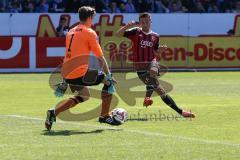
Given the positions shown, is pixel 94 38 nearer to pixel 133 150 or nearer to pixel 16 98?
pixel 133 150

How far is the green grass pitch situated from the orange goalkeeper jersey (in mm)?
1001

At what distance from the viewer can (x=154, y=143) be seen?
36.7 feet

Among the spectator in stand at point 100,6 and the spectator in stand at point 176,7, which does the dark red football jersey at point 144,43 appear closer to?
the spectator in stand at point 100,6

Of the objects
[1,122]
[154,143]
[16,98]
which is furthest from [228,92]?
[154,143]

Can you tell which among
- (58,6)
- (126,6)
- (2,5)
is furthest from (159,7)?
(2,5)

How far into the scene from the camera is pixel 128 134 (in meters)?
12.2

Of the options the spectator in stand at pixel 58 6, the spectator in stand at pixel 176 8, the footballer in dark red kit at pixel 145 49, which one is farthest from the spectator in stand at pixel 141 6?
the footballer in dark red kit at pixel 145 49

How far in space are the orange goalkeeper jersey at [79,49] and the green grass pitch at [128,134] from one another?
1001 millimetres

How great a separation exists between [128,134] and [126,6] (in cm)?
2510

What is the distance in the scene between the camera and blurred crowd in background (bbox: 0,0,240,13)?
1395 inches

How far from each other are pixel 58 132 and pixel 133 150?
2384mm

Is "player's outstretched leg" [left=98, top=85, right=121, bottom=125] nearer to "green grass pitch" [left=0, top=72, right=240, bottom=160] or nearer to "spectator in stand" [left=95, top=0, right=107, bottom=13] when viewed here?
"green grass pitch" [left=0, top=72, right=240, bottom=160]

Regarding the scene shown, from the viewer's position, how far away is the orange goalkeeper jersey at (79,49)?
12.7 m

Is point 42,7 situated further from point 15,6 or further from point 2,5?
point 2,5
